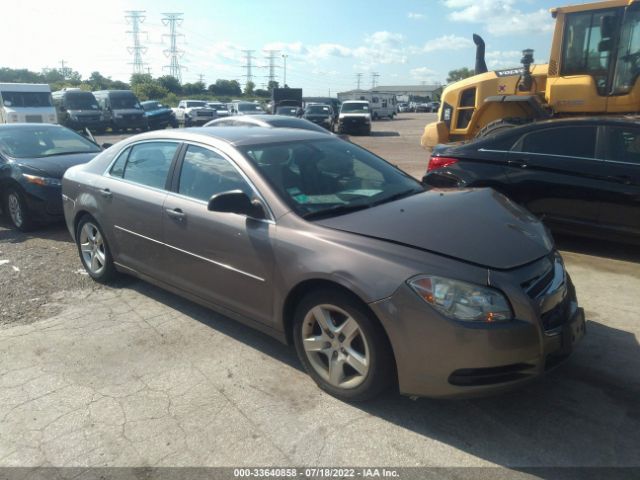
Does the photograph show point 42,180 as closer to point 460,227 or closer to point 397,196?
point 397,196

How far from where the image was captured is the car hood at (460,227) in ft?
9.28

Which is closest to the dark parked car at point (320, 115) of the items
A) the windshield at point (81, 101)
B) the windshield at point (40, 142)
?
the windshield at point (81, 101)

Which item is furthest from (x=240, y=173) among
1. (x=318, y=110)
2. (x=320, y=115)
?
(x=318, y=110)

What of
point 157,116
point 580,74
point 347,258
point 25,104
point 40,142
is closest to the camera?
point 347,258

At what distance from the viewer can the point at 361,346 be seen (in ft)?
9.68

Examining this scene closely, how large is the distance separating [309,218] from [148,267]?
1.79m

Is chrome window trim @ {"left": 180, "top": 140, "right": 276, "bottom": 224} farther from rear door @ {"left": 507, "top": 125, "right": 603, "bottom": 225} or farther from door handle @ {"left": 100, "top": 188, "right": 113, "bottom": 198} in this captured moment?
rear door @ {"left": 507, "top": 125, "right": 603, "bottom": 225}

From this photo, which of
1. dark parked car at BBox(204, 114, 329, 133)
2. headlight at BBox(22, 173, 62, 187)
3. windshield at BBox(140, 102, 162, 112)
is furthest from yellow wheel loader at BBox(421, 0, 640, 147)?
windshield at BBox(140, 102, 162, 112)

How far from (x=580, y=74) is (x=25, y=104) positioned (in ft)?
74.6

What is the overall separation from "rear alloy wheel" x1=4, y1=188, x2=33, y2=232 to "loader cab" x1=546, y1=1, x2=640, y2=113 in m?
8.59

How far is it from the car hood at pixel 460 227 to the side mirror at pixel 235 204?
0.46 m

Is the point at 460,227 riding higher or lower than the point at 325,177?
lower

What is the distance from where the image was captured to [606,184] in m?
5.37

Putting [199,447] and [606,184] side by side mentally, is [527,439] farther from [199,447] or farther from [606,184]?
[606,184]
